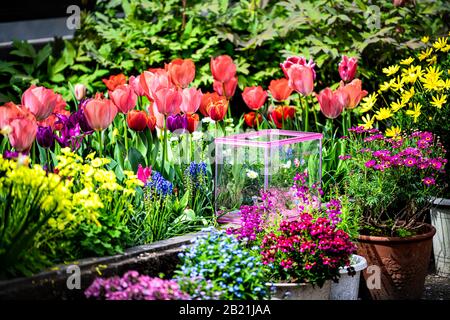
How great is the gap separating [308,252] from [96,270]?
102 cm

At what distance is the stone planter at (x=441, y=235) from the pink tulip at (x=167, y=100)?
1.82 metres

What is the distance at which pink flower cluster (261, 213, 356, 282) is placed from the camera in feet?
12.7

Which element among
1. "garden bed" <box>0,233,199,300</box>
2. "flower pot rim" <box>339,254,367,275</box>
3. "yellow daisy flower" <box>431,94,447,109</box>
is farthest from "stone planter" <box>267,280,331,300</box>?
"yellow daisy flower" <box>431,94,447,109</box>

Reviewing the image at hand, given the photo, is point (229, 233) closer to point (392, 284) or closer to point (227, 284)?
point (227, 284)

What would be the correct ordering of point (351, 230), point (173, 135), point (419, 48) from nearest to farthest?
point (351, 230), point (173, 135), point (419, 48)

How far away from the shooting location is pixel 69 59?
6488mm

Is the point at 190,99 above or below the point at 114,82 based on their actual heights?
below

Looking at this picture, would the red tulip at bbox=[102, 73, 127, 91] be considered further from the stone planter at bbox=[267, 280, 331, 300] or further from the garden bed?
the stone planter at bbox=[267, 280, 331, 300]

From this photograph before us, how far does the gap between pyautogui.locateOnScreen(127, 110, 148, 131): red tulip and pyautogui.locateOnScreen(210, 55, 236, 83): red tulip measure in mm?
703

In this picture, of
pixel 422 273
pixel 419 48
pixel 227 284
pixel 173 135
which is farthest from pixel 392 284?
pixel 419 48

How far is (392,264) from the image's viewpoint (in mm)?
4527

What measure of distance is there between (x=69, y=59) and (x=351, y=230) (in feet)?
10.1

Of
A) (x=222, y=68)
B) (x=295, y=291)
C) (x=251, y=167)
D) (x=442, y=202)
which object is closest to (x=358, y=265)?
(x=295, y=291)

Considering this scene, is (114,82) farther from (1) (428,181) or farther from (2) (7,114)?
(1) (428,181)
